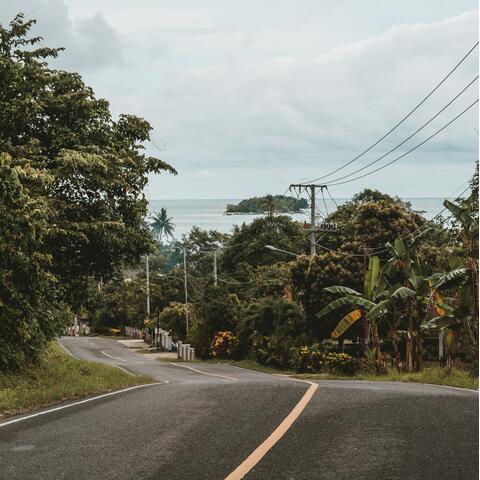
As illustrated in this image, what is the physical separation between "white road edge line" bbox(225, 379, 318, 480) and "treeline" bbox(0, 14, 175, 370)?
739 cm

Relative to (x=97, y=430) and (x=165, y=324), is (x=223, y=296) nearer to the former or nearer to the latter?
(x=165, y=324)

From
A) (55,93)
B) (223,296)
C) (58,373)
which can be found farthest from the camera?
(223,296)

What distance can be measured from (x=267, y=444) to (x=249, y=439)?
0.35m

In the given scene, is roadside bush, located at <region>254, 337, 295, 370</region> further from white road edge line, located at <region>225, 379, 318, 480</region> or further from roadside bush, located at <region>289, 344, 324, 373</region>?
white road edge line, located at <region>225, 379, 318, 480</region>

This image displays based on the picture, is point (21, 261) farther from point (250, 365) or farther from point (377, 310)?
point (250, 365)

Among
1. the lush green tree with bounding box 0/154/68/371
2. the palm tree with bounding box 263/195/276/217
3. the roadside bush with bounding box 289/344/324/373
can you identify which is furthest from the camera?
the palm tree with bounding box 263/195/276/217

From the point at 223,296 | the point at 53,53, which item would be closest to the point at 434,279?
the point at 53,53

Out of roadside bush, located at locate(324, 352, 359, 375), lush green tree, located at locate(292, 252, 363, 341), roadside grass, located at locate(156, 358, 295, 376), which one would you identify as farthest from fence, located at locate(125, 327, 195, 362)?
roadside bush, located at locate(324, 352, 359, 375)

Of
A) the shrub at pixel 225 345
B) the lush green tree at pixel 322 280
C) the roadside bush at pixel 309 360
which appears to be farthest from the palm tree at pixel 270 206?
the roadside bush at pixel 309 360

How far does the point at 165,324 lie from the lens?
6525cm

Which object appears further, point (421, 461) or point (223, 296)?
point (223, 296)

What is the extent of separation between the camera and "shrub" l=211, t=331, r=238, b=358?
48094 millimetres

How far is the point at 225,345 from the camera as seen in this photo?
4834 cm

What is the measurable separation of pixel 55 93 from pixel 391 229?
2303cm
